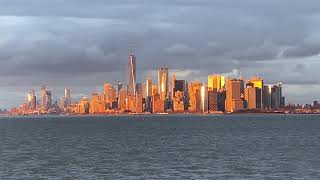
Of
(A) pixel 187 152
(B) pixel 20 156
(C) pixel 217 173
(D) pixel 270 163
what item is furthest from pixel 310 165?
(B) pixel 20 156

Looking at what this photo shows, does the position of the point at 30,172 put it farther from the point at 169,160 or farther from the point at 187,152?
the point at 187,152

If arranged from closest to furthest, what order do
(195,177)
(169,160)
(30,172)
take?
(195,177), (30,172), (169,160)

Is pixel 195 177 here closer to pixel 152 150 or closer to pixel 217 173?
pixel 217 173

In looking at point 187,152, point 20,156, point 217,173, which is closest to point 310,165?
point 217,173

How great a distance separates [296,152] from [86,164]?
38.8 m

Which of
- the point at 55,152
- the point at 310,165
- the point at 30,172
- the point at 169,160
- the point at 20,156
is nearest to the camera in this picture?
the point at 30,172

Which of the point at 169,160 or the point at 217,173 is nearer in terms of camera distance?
the point at 217,173

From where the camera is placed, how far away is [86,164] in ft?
288

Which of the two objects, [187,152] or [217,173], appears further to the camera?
[187,152]

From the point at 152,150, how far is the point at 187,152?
8710 millimetres

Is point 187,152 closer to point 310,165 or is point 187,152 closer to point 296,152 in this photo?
point 296,152

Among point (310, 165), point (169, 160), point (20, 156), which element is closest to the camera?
point (310, 165)

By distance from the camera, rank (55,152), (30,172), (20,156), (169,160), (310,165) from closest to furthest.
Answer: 1. (30,172)
2. (310,165)
3. (169,160)
4. (20,156)
5. (55,152)

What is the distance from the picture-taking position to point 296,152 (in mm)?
106500
